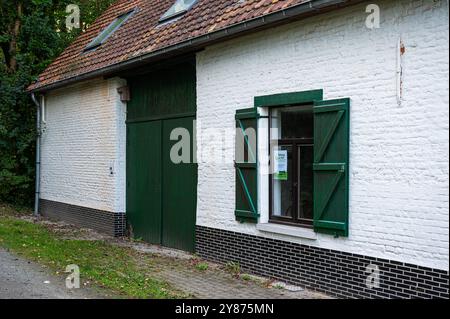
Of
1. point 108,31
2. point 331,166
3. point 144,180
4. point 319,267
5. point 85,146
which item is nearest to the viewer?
point 331,166

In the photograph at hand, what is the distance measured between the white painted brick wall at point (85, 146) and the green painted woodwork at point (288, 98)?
536 cm

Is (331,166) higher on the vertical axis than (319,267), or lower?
higher

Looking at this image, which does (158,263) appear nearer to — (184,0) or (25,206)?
(184,0)

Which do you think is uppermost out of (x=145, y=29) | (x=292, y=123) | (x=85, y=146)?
(x=145, y=29)

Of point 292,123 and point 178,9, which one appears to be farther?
point 178,9

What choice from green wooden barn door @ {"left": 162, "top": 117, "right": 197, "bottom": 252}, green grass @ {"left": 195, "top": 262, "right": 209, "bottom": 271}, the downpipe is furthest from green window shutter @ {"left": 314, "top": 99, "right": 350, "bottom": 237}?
the downpipe

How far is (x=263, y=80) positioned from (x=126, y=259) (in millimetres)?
4076

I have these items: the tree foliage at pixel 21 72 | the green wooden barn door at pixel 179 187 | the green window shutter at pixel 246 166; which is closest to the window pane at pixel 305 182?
the green window shutter at pixel 246 166

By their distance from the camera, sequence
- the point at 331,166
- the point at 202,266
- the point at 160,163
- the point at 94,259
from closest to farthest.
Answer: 1. the point at 331,166
2. the point at 202,266
3. the point at 94,259
4. the point at 160,163

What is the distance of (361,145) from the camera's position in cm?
719

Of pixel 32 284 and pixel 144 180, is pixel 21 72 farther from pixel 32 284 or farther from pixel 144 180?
pixel 32 284

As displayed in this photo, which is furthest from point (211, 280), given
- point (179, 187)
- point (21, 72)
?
point (21, 72)

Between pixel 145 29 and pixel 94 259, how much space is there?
5.58 m

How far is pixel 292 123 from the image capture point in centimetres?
861
